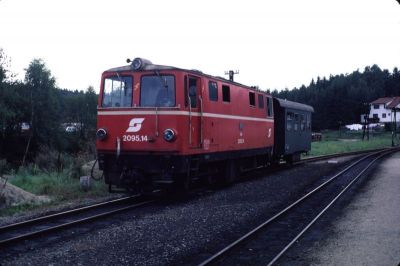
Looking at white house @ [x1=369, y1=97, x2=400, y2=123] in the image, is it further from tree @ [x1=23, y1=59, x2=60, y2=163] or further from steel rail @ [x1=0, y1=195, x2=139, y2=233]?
steel rail @ [x1=0, y1=195, x2=139, y2=233]

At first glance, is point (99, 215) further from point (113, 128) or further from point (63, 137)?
point (63, 137)

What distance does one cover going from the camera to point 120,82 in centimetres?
1216

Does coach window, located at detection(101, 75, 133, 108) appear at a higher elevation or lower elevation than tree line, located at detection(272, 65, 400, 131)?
lower

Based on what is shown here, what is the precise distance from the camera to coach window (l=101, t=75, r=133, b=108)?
11984 millimetres

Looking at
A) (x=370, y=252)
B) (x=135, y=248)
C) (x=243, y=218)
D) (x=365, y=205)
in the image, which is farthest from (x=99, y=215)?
(x=365, y=205)

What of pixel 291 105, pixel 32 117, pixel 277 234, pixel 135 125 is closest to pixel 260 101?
pixel 291 105

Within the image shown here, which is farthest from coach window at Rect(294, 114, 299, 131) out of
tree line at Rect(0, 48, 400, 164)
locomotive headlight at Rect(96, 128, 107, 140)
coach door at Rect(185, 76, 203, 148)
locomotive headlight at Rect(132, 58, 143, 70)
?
tree line at Rect(0, 48, 400, 164)

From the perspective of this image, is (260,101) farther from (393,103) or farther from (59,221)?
(393,103)

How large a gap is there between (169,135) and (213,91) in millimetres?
2521

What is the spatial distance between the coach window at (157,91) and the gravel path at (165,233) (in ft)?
8.39

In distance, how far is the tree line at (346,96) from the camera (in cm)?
10144

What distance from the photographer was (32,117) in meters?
50.5

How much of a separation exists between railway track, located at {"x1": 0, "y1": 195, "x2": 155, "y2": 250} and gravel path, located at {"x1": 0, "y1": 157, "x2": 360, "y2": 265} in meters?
0.29

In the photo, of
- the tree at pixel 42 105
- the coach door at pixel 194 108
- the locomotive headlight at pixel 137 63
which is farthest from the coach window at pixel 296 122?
the tree at pixel 42 105
